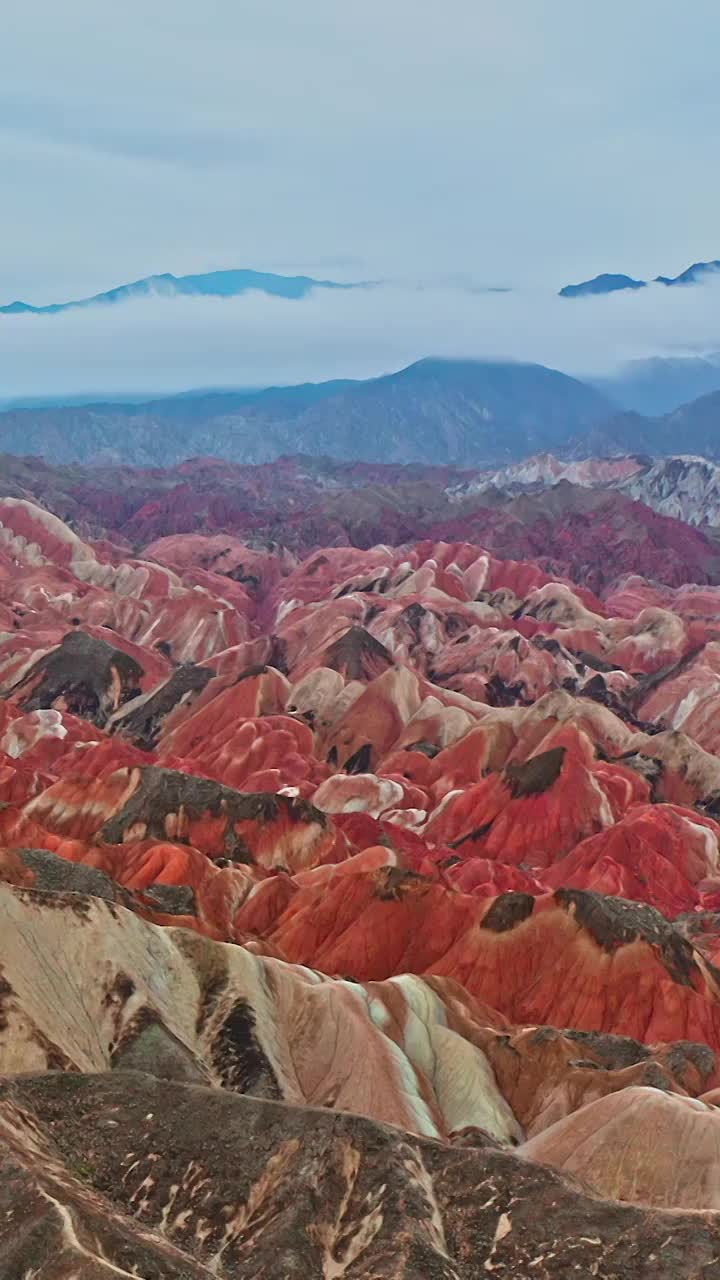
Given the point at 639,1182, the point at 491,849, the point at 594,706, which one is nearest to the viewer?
the point at 639,1182

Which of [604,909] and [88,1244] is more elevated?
[88,1244]

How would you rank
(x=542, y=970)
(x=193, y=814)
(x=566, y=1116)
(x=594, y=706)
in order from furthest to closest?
→ (x=594, y=706) < (x=193, y=814) < (x=542, y=970) < (x=566, y=1116)

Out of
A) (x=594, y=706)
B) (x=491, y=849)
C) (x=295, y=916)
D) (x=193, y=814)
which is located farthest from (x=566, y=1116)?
(x=594, y=706)

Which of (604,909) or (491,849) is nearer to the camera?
(604,909)

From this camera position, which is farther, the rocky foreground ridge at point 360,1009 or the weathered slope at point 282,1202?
the rocky foreground ridge at point 360,1009

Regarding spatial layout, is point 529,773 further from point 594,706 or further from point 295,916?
point 295,916

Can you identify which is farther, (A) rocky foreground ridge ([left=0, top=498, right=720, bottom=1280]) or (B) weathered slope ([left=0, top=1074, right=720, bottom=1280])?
(A) rocky foreground ridge ([left=0, top=498, right=720, bottom=1280])

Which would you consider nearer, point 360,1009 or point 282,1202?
point 282,1202

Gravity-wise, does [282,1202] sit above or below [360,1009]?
above
